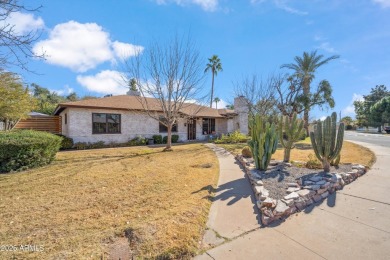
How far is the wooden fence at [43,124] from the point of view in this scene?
681 inches

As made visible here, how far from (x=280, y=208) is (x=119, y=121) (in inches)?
616

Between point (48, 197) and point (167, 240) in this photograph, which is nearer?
point (167, 240)

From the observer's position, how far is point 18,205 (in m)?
4.48

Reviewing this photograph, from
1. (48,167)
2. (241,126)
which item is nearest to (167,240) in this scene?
(48,167)

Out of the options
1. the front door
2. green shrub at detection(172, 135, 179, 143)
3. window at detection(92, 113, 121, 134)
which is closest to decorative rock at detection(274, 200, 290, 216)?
window at detection(92, 113, 121, 134)

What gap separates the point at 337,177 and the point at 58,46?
9.39m

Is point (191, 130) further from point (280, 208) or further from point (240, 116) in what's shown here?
point (280, 208)

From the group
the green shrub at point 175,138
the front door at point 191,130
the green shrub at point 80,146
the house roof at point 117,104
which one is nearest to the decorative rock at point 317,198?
the house roof at point 117,104

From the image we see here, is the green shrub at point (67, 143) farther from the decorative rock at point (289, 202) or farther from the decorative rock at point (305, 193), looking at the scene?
the decorative rock at point (305, 193)

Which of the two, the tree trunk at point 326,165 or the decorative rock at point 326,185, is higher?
the tree trunk at point 326,165

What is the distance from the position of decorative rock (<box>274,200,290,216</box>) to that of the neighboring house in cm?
1188

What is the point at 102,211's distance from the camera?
419cm

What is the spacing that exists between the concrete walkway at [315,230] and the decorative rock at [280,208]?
7.4 inches

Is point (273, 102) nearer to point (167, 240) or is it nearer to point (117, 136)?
point (117, 136)
